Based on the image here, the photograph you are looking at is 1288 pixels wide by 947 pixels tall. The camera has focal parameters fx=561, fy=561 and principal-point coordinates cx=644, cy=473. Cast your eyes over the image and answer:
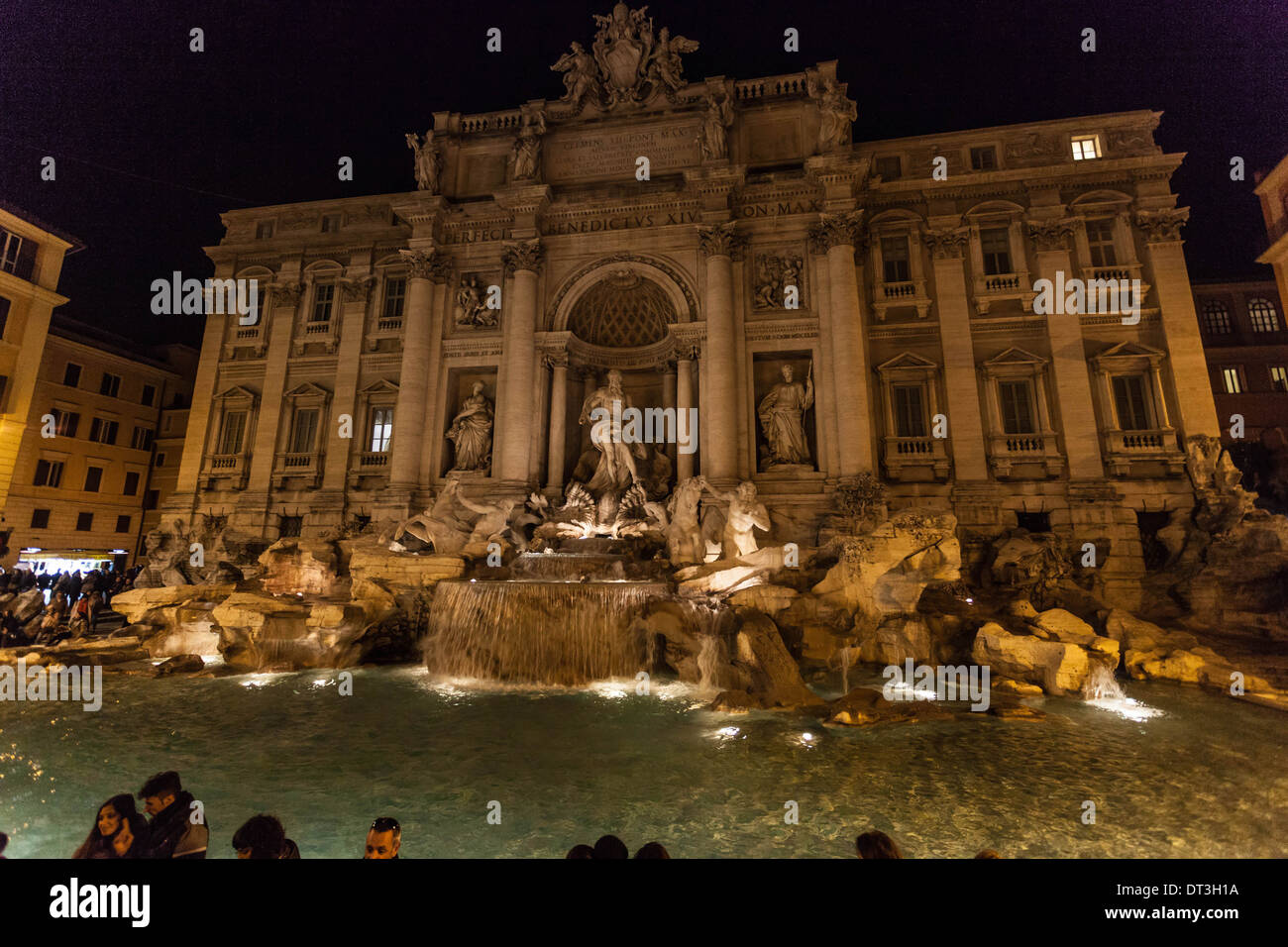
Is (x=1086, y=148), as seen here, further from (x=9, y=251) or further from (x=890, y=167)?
(x=9, y=251)

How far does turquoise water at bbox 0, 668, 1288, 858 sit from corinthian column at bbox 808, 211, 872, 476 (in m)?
9.16

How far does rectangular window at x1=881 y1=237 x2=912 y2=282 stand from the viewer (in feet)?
61.3

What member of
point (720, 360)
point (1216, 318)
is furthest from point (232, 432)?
point (1216, 318)

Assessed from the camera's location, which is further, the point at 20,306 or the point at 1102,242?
the point at 20,306

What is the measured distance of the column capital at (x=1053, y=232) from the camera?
17672 millimetres

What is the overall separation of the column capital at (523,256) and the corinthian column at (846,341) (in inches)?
355

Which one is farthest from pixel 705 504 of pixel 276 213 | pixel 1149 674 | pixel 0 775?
pixel 276 213

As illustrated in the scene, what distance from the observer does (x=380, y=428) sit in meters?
20.6

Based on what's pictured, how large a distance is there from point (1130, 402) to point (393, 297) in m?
25.0

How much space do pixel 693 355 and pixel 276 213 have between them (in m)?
18.5

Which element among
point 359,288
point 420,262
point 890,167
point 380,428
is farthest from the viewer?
point 359,288

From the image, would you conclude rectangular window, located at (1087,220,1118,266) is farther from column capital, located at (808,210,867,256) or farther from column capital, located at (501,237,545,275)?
column capital, located at (501,237,545,275)

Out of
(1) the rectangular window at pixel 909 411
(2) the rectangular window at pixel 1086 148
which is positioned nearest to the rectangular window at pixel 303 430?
(1) the rectangular window at pixel 909 411

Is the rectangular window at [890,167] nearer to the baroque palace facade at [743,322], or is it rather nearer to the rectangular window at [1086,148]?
the baroque palace facade at [743,322]
